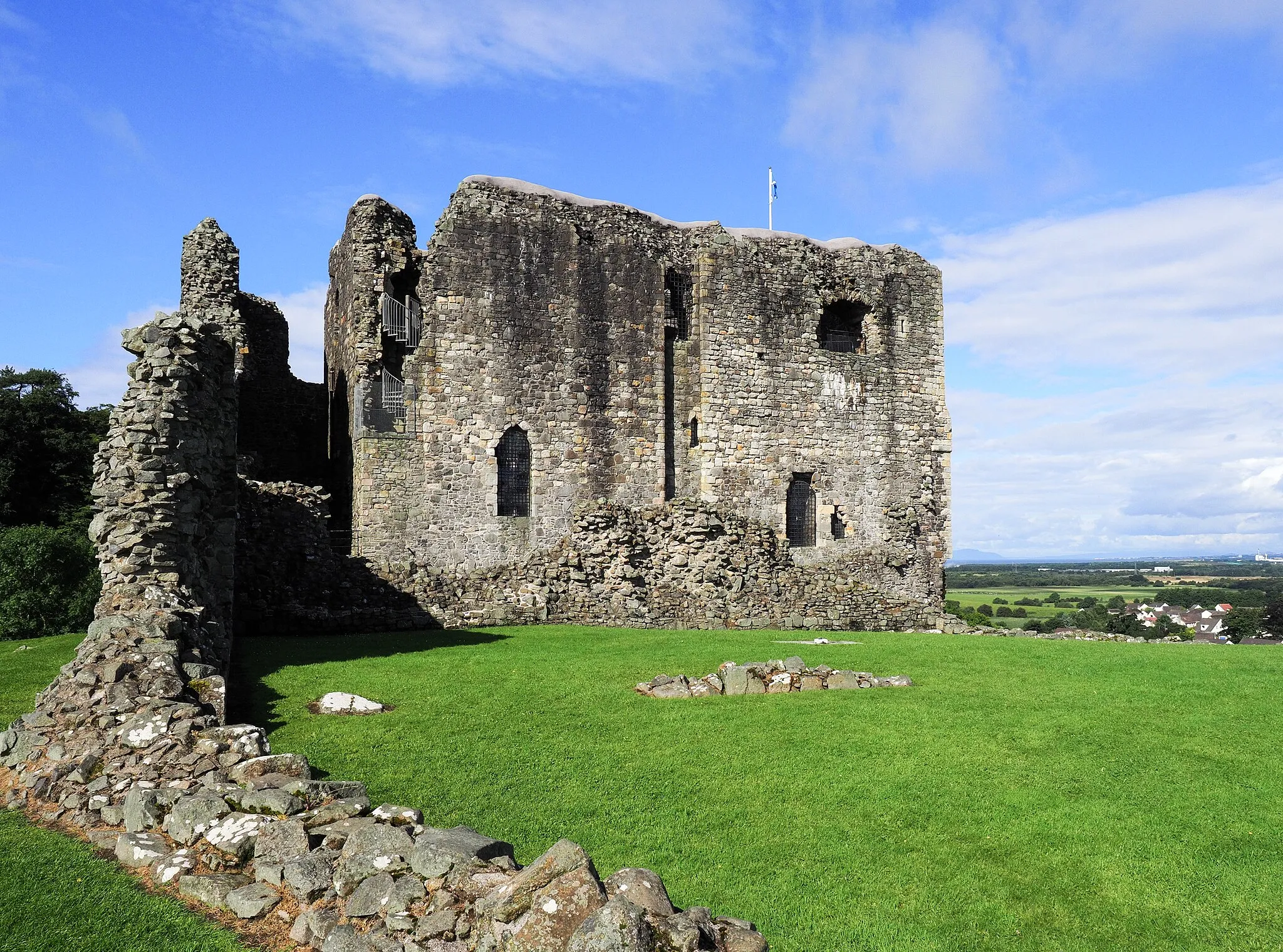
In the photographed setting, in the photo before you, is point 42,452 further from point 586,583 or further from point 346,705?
point 346,705

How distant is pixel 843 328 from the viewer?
26.8 meters

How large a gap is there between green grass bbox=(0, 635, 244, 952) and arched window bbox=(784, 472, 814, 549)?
20.5 metres

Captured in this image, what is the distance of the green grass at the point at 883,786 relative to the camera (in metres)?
5.46

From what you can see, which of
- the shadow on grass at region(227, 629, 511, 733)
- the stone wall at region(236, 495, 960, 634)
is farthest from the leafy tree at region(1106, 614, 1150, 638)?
the shadow on grass at region(227, 629, 511, 733)

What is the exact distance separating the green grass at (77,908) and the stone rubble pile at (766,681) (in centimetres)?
674

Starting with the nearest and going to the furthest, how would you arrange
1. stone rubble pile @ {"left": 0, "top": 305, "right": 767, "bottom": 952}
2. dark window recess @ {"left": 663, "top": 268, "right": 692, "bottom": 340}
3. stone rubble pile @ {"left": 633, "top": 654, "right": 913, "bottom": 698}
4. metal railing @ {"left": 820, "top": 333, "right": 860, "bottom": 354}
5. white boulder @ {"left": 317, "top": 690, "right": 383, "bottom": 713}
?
stone rubble pile @ {"left": 0, "top": 305, "right": 767, "bottom": 952} → white boulder @ {"left": 317, "top": 690, "right": 383, "bottom": 713} → stone rubble pile @ {"left": 633, "top": 654, "right": 913, "bottom": 698} → dark window recess @ {"left": 663, "top": 268, "right": 692, "bottom": 340} → metal railing @ {"left": 820, "top": 333, "right": 860, "bottom": 354}

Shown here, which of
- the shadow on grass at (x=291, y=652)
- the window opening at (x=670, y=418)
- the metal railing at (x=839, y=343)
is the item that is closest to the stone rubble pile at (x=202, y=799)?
the shadow on grass at (x=291, y=652)

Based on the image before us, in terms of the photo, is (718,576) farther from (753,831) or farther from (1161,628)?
(1161,628)

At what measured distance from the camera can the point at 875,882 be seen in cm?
572

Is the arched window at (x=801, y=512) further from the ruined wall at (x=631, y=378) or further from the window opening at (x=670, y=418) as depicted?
the window opening at (x=670, y=418)

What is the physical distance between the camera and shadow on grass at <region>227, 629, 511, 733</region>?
33.5 feet

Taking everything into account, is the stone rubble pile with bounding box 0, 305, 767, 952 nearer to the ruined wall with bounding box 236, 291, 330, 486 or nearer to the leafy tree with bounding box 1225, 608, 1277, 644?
the ruined wall with bounding box 236, 291, 330, 486

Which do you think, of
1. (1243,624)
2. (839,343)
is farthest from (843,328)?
(1243,624)

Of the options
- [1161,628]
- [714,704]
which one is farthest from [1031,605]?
[714,704]
